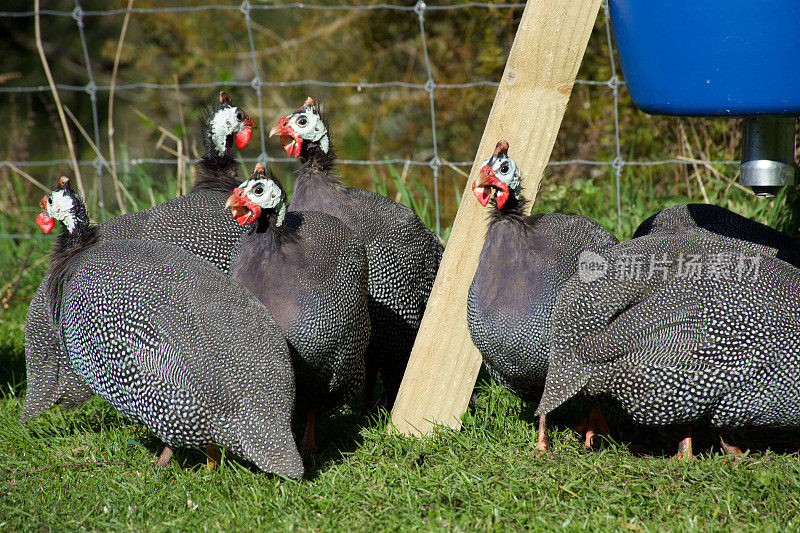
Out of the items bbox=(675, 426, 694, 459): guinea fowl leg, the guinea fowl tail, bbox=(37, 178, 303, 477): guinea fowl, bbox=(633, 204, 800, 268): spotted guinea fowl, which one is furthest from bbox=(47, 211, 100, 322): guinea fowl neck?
bbox=(675, 426, 694, 459): guinea fowl leg

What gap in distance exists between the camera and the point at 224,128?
3.69m

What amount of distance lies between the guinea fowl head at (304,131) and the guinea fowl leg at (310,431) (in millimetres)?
1131

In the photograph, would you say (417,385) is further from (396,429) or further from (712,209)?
(712,209)

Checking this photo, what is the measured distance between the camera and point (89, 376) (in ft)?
9.29

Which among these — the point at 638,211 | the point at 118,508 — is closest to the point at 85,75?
the point at 638,211

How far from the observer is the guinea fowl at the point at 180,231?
3.14 metres

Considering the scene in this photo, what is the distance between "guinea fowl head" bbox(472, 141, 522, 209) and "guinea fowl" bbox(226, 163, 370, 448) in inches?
21.7

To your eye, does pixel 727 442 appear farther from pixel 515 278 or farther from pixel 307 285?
pixel 307 285

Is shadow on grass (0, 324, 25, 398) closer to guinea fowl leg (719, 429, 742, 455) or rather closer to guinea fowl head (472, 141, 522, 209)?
guinea fowl head (472, 141, 522, 209)

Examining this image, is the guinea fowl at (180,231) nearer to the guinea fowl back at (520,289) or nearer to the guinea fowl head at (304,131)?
the guinea fowl head at (304,131)

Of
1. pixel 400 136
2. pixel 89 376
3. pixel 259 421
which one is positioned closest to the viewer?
pixel 259 421

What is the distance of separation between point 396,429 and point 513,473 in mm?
553

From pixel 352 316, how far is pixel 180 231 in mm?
851
